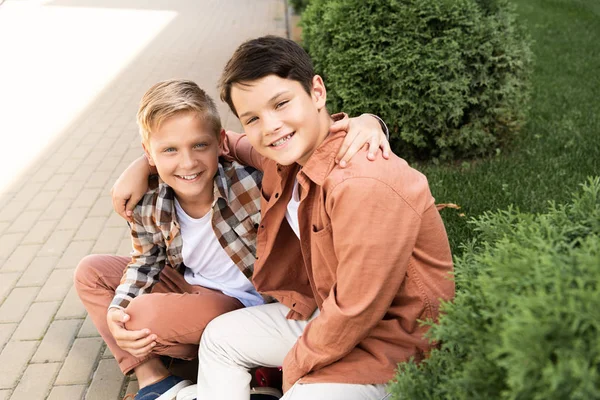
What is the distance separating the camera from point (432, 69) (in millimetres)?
4586

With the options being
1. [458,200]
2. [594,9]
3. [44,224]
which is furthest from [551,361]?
[594,9]

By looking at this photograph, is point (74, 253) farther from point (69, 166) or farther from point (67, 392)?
point (69, 166)

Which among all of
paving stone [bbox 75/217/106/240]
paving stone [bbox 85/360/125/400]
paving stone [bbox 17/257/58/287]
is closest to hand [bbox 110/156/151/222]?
paving stone [bbox 85/360/125/400]

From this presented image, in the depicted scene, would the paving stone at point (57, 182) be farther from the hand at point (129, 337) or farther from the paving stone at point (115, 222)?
the hand at point (129, 337)

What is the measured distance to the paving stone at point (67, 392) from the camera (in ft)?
9.80

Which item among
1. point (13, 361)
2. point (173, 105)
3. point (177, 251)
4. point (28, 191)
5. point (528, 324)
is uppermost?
point (528, 324)

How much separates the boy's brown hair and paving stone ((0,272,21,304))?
2325mm

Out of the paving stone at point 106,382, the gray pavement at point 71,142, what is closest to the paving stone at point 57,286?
the gray pavement at point 71,142

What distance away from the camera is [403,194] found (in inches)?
77.8

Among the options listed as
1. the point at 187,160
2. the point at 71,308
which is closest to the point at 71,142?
the point at 71,308

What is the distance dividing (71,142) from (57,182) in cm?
107

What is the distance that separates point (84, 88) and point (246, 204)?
6.34 meters

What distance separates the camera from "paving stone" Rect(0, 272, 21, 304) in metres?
3.88

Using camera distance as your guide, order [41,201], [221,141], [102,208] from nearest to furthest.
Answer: [221,141]
[102,208]
[41,201]
